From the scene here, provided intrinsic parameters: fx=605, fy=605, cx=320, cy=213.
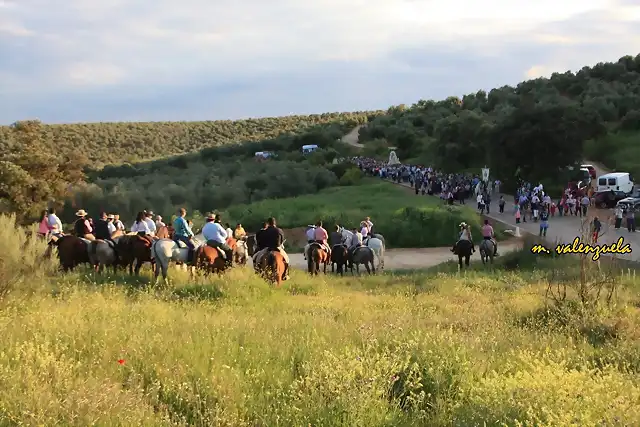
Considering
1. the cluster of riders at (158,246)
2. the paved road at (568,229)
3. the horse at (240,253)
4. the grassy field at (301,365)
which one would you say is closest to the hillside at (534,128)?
the paved road at (568,229)

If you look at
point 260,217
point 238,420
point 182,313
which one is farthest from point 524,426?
point 260,217

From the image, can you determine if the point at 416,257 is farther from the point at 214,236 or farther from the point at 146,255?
the point at 146,255

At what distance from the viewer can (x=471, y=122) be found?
190 feet

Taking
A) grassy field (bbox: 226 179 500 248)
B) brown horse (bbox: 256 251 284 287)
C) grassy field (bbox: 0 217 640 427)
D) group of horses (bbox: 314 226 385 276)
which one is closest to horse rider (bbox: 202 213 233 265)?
brown horse (bbox: 256 251 284 287)

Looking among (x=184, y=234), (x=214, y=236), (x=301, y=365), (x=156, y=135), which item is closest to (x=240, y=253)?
(x=184, y=234)

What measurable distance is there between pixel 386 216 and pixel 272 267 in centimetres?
1827

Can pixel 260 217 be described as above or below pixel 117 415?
below

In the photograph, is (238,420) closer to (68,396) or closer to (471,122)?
(68,396)

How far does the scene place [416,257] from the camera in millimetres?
27062

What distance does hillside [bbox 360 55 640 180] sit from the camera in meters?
42.0

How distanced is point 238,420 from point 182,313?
13.5ft

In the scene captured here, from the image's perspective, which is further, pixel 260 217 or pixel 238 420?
pixel 260 217

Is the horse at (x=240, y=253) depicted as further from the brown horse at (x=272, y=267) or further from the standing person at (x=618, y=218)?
the standing person at (x=618, y=218)

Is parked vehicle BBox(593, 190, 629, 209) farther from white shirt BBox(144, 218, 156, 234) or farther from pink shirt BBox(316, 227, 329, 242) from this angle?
white shirt BBox(144, 218, 156, 234)
